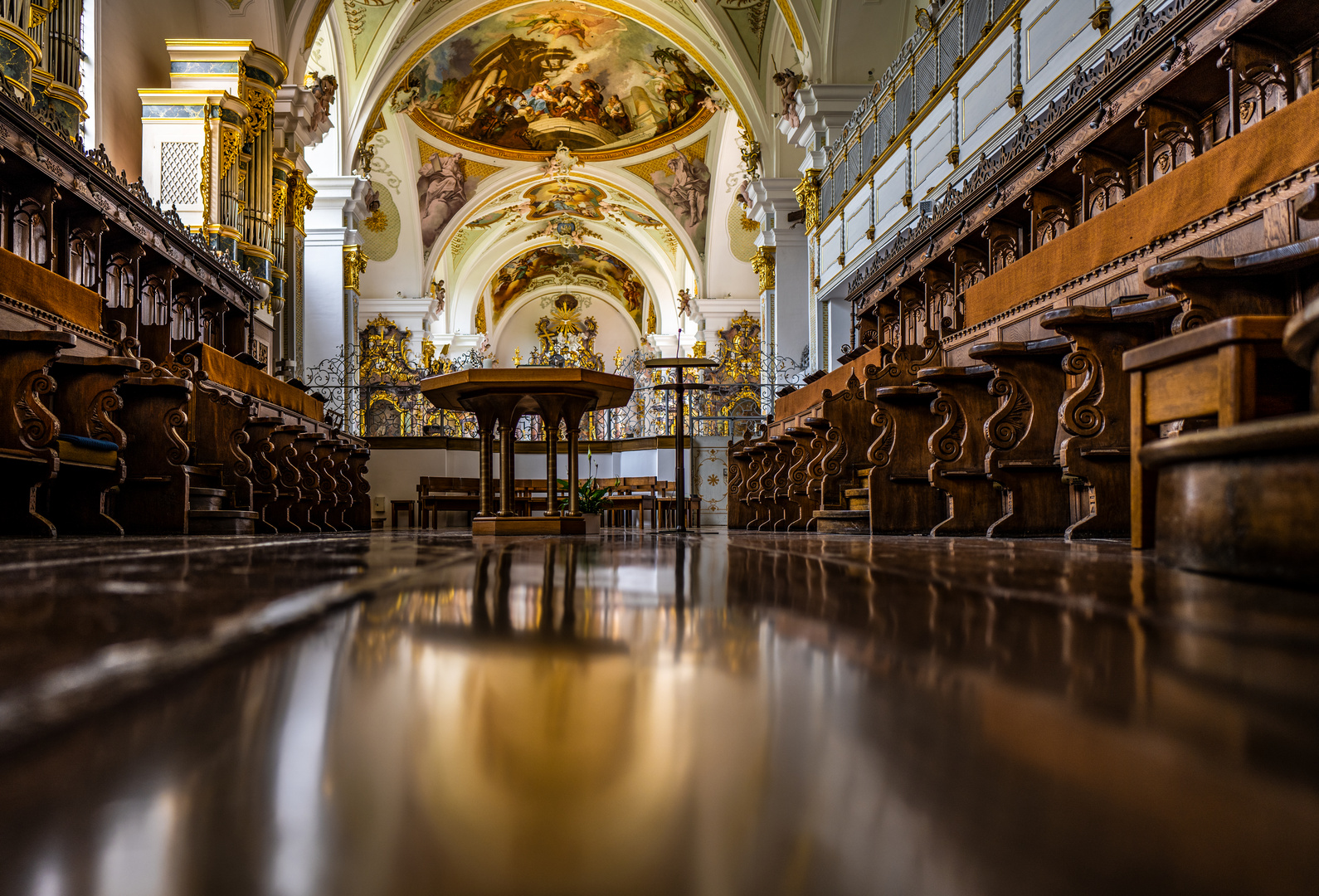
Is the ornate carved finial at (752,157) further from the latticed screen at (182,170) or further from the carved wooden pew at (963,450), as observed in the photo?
the carved wooden pew at (963,450)

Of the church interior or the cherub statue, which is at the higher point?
the cherub statue

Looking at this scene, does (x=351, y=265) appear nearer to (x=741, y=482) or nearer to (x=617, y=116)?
(x=617, y=116)

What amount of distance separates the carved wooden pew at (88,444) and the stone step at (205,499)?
1.94ft

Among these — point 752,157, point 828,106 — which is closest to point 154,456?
point 828,106

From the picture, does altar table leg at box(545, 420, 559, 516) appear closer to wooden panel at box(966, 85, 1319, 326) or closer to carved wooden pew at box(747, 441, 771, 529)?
wooden panel at box(966, 85, 1319, 326)

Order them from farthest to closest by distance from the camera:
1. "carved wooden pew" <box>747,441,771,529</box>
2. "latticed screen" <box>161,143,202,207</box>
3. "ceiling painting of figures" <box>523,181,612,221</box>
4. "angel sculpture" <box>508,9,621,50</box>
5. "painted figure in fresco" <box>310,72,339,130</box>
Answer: "ceiling painting of figures" <box>523,181,612,221</box>
"angel sculpture" <box>508,9,621,50</box>
"painted figure in fresco" <box>310,72,339,130</box>
"latticed screen" <box>161,143,202,207</box>
"carved wooden pew" <box>747,441,771,529</box>

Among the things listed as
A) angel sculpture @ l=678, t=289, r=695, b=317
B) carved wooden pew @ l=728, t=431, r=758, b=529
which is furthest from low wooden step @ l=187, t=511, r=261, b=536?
angel sculpture @ l=678, t=289, r=695, b=317

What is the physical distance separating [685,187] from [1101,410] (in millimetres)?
17281

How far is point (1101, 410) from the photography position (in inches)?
111

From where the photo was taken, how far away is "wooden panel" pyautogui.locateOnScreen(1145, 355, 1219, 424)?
64.2 inches

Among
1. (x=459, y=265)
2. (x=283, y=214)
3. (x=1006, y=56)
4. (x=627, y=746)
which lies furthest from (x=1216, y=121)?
(x=459, y=265)

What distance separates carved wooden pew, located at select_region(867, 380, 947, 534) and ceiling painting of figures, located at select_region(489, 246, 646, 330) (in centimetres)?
2220

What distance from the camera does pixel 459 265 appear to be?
2367 cm

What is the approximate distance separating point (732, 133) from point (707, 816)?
60.8 feet
